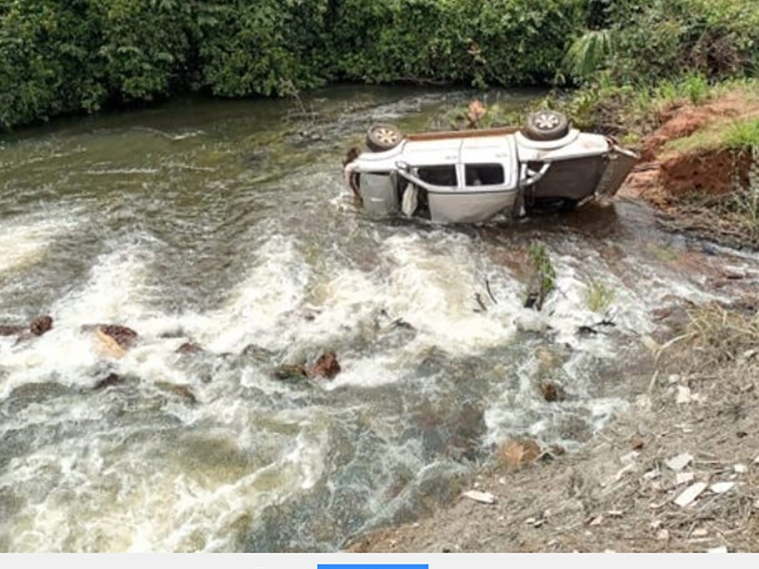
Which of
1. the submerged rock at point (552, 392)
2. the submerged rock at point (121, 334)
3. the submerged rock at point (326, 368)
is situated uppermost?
the submerged rock at point (121, 334)

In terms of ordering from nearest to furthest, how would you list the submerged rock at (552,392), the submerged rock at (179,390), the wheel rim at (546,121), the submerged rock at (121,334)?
1. the submerged rock at (552,392)
2. the submerged rock at (179,390)
3. the submerged rock at (121,334)
4. the wheel rim at (546,121)

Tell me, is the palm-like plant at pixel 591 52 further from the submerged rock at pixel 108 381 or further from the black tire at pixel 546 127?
the submerged rock at pixel 108 381

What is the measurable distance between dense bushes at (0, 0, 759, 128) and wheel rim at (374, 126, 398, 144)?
8.36 metres

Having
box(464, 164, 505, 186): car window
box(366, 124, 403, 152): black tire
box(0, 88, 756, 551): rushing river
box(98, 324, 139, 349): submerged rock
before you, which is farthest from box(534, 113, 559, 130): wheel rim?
box(98, 324, 139, 349): submerged rock

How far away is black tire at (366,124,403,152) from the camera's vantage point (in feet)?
41.9

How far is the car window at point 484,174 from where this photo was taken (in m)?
12.0

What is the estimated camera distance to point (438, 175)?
1238cm

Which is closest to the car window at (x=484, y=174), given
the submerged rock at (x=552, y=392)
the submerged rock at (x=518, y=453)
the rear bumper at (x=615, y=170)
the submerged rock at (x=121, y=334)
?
the rear bumper at (x=615, y=170)

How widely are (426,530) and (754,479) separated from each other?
238 cm

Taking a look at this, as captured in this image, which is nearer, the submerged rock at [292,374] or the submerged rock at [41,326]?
the submerged rock at [292,374]

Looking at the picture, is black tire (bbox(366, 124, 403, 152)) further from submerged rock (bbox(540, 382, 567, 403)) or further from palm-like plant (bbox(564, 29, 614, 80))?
palm-like plant (bbox(564, 29, 614, 80))

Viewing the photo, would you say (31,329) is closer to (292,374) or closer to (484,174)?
(292,374)

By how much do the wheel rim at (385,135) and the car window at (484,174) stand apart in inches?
58.0

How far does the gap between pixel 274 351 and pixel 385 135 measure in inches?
200
